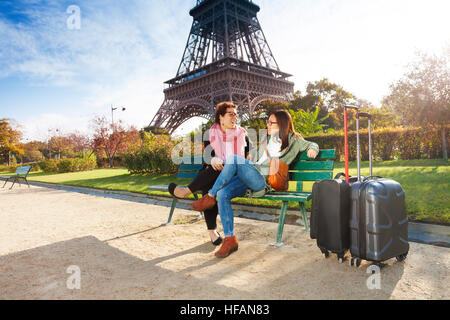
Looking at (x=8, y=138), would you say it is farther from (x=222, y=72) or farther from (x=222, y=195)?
(x=222, y=195)

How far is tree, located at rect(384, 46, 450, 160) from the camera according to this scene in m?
10.1

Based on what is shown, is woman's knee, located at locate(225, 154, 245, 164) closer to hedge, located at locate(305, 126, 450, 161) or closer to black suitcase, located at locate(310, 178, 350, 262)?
black suitcase, located at locate(310, 178, 350, 262)

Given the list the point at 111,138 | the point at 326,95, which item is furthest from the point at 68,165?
the point at 326,95

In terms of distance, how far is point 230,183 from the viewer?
2.99m

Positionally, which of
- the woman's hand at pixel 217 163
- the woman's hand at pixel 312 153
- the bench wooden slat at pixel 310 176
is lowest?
the bench wooden slat at pixel 310 176

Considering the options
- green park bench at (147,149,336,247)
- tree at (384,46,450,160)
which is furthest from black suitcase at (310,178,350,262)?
tree at (384,46,450,160)

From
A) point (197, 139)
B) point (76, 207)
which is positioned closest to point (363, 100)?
point (197, 139)

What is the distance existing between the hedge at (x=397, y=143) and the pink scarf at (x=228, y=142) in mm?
9938

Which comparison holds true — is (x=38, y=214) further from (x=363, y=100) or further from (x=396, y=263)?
(x=363, y=100)

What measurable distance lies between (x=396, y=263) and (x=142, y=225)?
3.10 metres

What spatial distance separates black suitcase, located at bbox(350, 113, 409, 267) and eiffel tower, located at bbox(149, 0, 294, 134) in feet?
76.6

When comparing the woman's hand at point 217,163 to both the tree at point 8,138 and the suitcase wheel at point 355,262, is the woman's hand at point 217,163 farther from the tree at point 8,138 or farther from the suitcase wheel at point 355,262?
the tree at point 8,138

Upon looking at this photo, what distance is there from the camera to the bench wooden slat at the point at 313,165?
3.14 m

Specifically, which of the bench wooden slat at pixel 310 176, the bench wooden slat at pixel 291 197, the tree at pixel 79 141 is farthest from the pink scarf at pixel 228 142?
the tree at pixel 79 141
